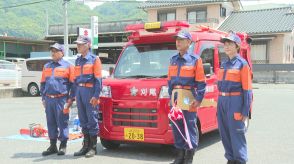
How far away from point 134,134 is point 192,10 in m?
33.7

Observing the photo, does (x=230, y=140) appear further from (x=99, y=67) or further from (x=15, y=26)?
(x=15, y=26)

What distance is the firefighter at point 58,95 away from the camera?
695cm

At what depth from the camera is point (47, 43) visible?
125ft

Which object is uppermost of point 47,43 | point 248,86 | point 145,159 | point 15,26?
point 15,26

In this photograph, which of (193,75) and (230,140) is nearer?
(230,140)

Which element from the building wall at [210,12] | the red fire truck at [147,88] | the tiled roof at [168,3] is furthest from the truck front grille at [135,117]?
the building wall at [210,12]

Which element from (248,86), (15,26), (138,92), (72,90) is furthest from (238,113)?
(15,26)

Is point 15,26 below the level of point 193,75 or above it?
above

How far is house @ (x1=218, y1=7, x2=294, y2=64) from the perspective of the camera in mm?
34750

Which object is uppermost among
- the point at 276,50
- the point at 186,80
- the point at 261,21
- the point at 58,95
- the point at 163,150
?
the point at 261,21

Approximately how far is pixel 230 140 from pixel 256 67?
26.4 meters


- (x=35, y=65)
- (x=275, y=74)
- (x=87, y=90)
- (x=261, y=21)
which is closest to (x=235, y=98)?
(x=87, y=90)

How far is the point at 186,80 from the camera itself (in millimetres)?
5910

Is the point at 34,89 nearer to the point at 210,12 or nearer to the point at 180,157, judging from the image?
the point at 180,157
